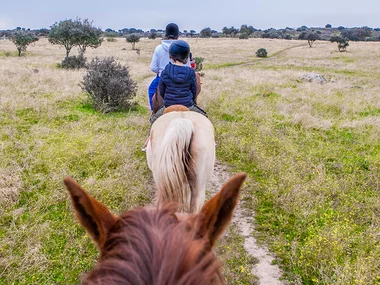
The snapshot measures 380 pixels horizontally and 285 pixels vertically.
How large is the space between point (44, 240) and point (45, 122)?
491 centimetres

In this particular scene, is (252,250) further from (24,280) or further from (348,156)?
(348,156)

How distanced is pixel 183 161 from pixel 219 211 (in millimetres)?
1589

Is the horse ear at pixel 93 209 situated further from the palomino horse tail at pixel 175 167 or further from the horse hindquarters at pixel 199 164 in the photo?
the horse hindquarters at pixel 199 164

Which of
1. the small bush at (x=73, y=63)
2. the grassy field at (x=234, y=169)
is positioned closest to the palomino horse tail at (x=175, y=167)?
the grassy field at (x=234, y=169)

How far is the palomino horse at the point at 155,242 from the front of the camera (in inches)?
35.0

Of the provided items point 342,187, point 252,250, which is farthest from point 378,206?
point 252,250

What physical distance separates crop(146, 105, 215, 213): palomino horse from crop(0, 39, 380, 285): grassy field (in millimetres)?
746

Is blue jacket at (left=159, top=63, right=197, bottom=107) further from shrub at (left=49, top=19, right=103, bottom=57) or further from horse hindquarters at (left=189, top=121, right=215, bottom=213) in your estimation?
shrub at (left=49, top=19, right=103, bottom=57)

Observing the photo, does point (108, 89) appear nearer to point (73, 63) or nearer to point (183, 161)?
point (183, 161)

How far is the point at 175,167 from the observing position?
2.82 meters

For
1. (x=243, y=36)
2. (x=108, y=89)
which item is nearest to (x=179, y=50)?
(x=108, y=89)

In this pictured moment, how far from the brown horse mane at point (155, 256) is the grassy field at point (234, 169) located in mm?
905

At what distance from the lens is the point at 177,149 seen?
2.85m

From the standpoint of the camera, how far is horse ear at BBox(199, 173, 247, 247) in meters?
1.28
